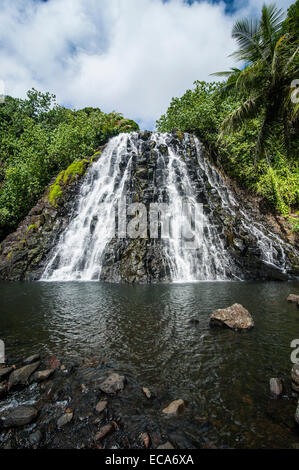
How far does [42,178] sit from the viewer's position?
2473 centimetres

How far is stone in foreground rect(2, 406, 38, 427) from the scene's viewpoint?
284 cm

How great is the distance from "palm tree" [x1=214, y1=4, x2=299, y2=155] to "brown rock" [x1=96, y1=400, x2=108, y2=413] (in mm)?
9951

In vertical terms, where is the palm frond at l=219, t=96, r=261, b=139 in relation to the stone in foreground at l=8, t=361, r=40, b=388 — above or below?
above

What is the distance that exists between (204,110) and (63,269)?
25.9 m

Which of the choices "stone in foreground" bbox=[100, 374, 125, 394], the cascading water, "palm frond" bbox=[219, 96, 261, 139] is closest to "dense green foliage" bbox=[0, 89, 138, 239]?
the cascading water

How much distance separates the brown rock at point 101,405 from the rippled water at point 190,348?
0.75 metres

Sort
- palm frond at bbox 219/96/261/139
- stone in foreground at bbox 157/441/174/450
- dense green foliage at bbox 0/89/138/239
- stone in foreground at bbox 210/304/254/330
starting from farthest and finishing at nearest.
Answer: dense green foliage at bbox 0/89/138/239, palm frond at bbox 219/96/261/139, stone in foreground at bbox 210/304/254/330, stone in foreground at bbox 157/441/174/450

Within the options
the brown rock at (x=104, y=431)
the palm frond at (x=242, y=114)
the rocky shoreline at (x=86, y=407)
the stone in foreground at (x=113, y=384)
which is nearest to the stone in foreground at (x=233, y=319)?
the rocky shoreline at (x=86, y=407)

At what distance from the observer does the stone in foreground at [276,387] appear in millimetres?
3310

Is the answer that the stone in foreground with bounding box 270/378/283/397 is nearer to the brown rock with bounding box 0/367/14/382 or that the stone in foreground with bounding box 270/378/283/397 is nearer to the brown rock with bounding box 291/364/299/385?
the brown rock with bounding box 291/364/299/385

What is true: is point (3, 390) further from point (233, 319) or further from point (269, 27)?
point (269, 27)

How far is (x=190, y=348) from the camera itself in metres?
4.91

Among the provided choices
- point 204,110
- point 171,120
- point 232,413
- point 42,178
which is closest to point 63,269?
point 42,178
